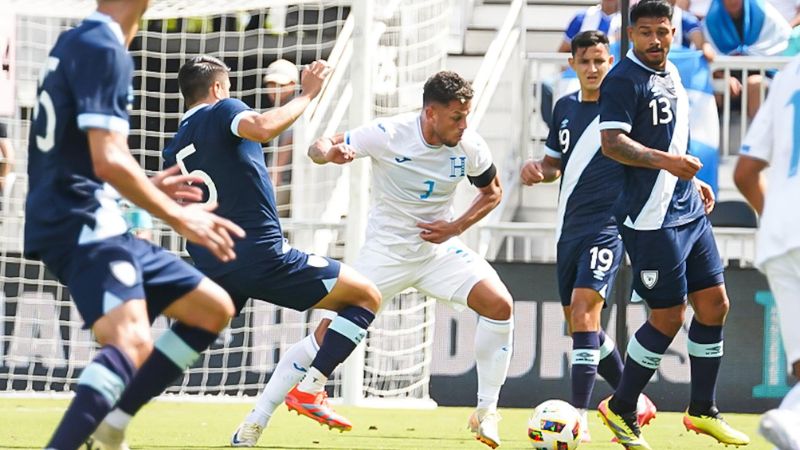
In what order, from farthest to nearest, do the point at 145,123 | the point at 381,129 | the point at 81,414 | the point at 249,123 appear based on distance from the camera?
1. the point at 145,123
2. the point at 381,129
3. the point at 249,123
4. the point at 81,414

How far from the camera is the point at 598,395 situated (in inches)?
433

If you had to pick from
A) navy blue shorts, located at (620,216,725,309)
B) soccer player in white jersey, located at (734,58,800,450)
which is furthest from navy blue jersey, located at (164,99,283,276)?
soccer player in white jersey, located at (734,58,800,450)

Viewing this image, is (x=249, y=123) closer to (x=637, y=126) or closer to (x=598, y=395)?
(x=637, y=126)

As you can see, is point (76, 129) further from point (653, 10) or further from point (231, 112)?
point (653, 10)

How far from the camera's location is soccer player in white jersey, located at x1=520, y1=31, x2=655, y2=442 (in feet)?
26.8

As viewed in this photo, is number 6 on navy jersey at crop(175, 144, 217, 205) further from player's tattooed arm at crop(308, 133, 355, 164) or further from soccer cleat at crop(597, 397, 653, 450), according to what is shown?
soccer cleat at crop(597, 397, 653, 450)

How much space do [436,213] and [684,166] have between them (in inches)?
78.7

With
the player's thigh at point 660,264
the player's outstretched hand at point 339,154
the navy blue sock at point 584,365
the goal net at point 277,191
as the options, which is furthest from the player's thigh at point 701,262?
the goal net at point 277,191

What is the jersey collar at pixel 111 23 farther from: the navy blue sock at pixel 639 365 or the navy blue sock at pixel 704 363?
the navy blue sock at pixel 704 363

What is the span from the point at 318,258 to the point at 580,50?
89.8 inches

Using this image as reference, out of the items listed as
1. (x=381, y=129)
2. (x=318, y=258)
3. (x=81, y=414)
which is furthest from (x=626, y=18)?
(x=81, y=414)

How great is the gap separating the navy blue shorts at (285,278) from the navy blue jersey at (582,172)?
1.80 metres

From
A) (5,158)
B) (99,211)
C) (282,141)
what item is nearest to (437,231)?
(99,211)

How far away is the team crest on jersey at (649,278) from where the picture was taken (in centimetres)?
738
